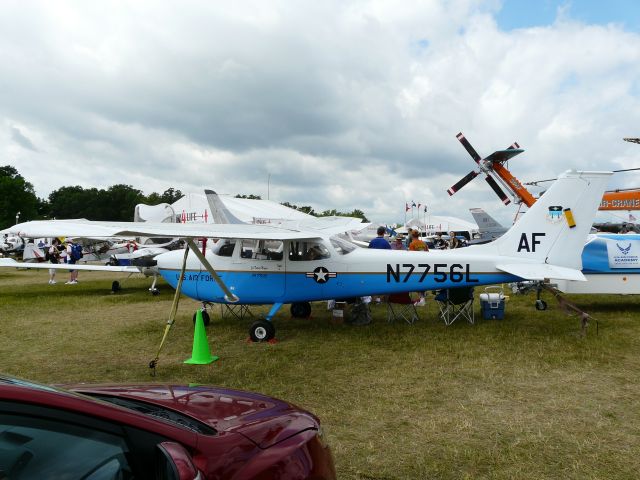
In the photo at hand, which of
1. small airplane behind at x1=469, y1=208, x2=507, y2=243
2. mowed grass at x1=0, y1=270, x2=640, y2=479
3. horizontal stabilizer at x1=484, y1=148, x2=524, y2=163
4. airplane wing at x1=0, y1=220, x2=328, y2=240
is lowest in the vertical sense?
mowed grass at x1=0, y1=270, x2=640, y2=479

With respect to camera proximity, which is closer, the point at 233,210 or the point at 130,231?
the point at 130,231

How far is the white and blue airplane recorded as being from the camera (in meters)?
7.88

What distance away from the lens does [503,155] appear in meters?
25.7

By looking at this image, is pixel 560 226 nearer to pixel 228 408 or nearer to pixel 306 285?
pixel 306 285

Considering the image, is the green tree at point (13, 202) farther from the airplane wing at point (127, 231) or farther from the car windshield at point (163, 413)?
the car windshield at point (163, 413)

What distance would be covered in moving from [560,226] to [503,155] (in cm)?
1937

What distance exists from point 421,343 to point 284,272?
272 centimetres

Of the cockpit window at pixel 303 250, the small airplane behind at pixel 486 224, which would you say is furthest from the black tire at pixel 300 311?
the small airplane behind at pixel 486 224

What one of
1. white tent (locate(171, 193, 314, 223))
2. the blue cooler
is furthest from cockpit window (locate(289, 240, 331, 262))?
white tent (locate(171, 193, 314, 223))

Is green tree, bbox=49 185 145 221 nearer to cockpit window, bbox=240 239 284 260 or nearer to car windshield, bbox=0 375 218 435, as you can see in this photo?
cockpit window, bbox=240 239 284 260

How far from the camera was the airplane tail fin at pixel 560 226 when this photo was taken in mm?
7852

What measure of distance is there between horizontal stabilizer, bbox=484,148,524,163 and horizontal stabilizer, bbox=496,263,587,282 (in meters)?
19.2

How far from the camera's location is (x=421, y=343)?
7363mm

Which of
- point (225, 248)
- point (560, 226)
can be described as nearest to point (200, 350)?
point (225, 248)
